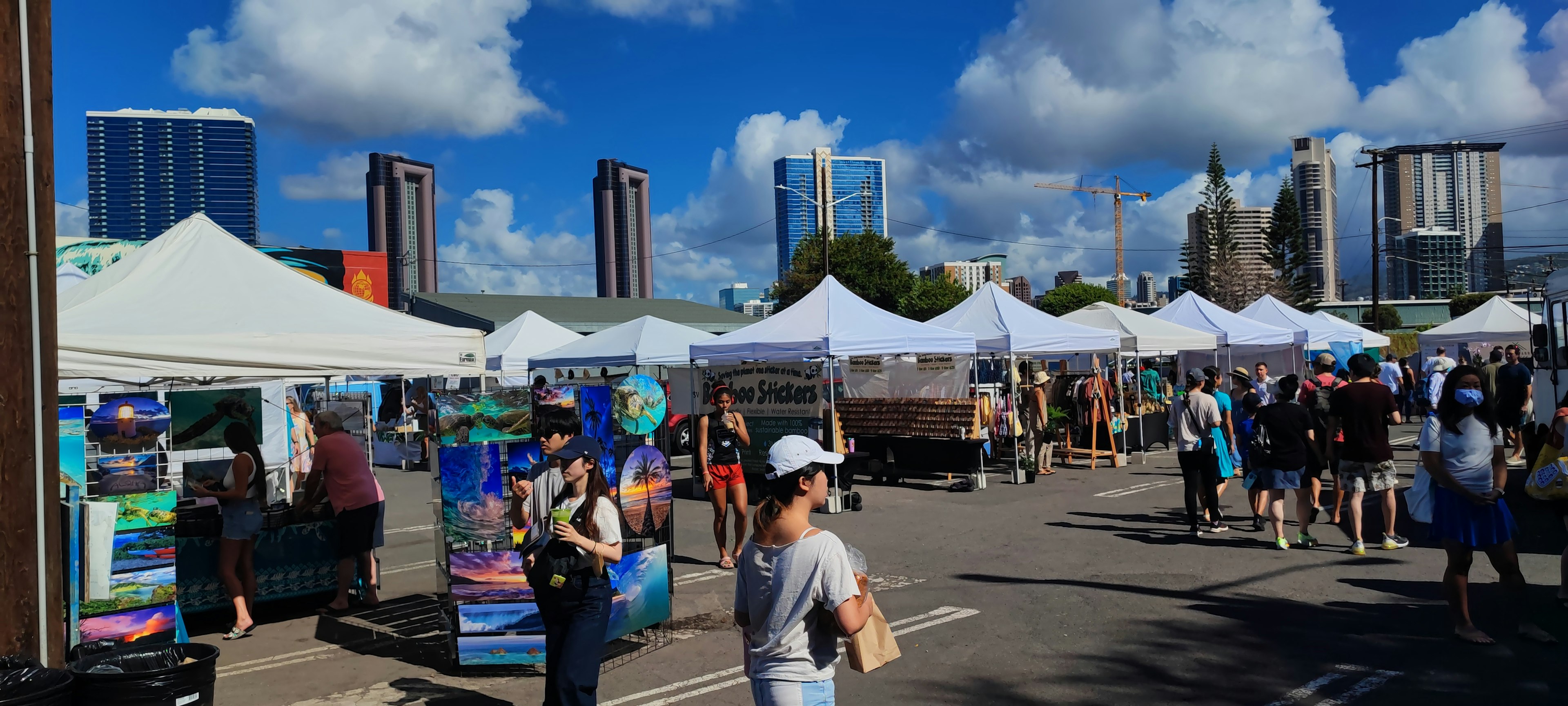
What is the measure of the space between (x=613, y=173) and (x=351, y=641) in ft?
372

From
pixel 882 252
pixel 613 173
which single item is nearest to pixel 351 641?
pixel 882 252

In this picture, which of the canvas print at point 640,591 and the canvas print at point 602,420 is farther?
the canvas print at point 602,420

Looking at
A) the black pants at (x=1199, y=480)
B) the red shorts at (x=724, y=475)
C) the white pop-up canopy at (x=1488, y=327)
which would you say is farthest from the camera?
the white pop-up canopy at (x=1488, y=327)

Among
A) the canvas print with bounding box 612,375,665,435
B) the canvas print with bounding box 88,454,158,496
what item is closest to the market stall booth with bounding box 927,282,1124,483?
the canvas print with bounding box 612,375,665,435

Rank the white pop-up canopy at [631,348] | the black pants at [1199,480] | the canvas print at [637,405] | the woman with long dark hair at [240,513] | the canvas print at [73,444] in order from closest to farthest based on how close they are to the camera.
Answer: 1. the canvas print at [73,444]
2. the canvas print at [637,405]
3. the woman with long dark hair at [240,513]
4. the black pants at [1199,480]
5. the white pop-up canopy at [631,348]

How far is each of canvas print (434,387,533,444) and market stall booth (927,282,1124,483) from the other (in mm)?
9951

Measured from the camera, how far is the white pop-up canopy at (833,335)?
44.0ft

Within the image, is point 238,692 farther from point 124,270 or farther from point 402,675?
point 124,270

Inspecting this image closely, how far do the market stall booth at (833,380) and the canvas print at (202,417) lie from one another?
21.3 ft

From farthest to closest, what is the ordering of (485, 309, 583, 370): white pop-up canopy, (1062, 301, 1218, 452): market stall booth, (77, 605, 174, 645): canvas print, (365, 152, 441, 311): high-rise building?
(365, 152, 441, 311): high-rise building, (485, 309, 583, 370): white pop-up canopy, (1062, 301, 1218, 452): market stall booth, (77, 605, 174, 645): canvas print

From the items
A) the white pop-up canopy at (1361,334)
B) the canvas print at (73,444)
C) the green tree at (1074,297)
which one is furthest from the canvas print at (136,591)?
the green tree at (1074,297)

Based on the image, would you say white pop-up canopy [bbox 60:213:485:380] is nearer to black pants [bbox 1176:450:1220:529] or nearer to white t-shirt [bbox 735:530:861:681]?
white t-shirt [bbox 735:530:861:681]

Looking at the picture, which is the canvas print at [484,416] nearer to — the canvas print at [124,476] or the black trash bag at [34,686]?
the canvas print at [124,476]

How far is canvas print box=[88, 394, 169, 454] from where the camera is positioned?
6.97 meters
